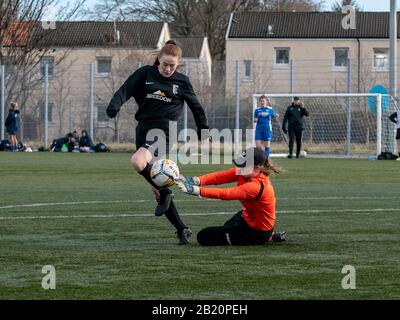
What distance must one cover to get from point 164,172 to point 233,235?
3.02ft

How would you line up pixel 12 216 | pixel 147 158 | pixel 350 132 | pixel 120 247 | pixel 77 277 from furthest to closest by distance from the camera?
1. pixel 350 132
2. pixel 12 216
3. pixel 147 158
4. pixel 120 247
5. pixel 77 277

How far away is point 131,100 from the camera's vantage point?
128 feet

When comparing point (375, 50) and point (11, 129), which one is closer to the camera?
point (11, 129)

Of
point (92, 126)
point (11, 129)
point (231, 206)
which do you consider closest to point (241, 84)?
point (92, 126)

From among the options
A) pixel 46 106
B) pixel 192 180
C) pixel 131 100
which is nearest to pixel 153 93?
pixel 192 180

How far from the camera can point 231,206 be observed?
14703mm

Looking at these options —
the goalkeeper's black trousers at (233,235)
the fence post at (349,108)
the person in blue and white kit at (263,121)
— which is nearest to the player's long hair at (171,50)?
the goalkeeper's black trousers at (233,235)

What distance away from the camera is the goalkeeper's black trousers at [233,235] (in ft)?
33.1

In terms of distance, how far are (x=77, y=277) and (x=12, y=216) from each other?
5189 millimetres

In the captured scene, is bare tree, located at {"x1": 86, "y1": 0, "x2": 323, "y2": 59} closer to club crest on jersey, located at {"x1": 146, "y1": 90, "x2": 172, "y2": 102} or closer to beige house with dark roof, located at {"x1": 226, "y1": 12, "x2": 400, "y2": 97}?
beige house with dark roof, located at {"x1": 226, "y1": 12, "x2": 400, "y2": 97}

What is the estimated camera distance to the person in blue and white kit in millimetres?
30469

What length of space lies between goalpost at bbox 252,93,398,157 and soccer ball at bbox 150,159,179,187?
78.5 feet

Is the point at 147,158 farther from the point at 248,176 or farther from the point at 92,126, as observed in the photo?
the point at 92,126

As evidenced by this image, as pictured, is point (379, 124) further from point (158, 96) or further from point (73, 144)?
point (158, 96)
